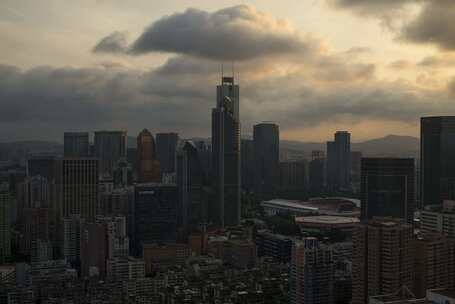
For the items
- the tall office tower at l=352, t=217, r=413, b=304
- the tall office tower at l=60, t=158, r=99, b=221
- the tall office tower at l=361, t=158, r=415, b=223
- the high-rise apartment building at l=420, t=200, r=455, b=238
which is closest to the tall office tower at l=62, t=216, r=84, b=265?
the tall office tower at l=60, t=158, r=99, b=221

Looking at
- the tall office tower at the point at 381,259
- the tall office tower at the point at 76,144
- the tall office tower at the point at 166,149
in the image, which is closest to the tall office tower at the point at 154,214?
the tall office tower at the point at 76,144

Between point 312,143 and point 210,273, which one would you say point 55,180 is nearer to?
point 210,273

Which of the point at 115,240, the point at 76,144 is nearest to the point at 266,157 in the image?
the point at 76,144

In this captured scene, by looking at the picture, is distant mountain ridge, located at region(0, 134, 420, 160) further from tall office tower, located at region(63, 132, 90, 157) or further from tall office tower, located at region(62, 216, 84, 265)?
tall office tower, located at region(62, 216, 84, 265)

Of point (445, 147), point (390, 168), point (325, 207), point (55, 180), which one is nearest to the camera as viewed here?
point (390, 168)

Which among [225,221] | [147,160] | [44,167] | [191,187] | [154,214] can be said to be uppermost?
[147,160]

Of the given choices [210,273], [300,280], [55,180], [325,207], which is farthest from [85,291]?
[325,207]

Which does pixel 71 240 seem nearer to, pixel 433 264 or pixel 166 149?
pixel 433 264
